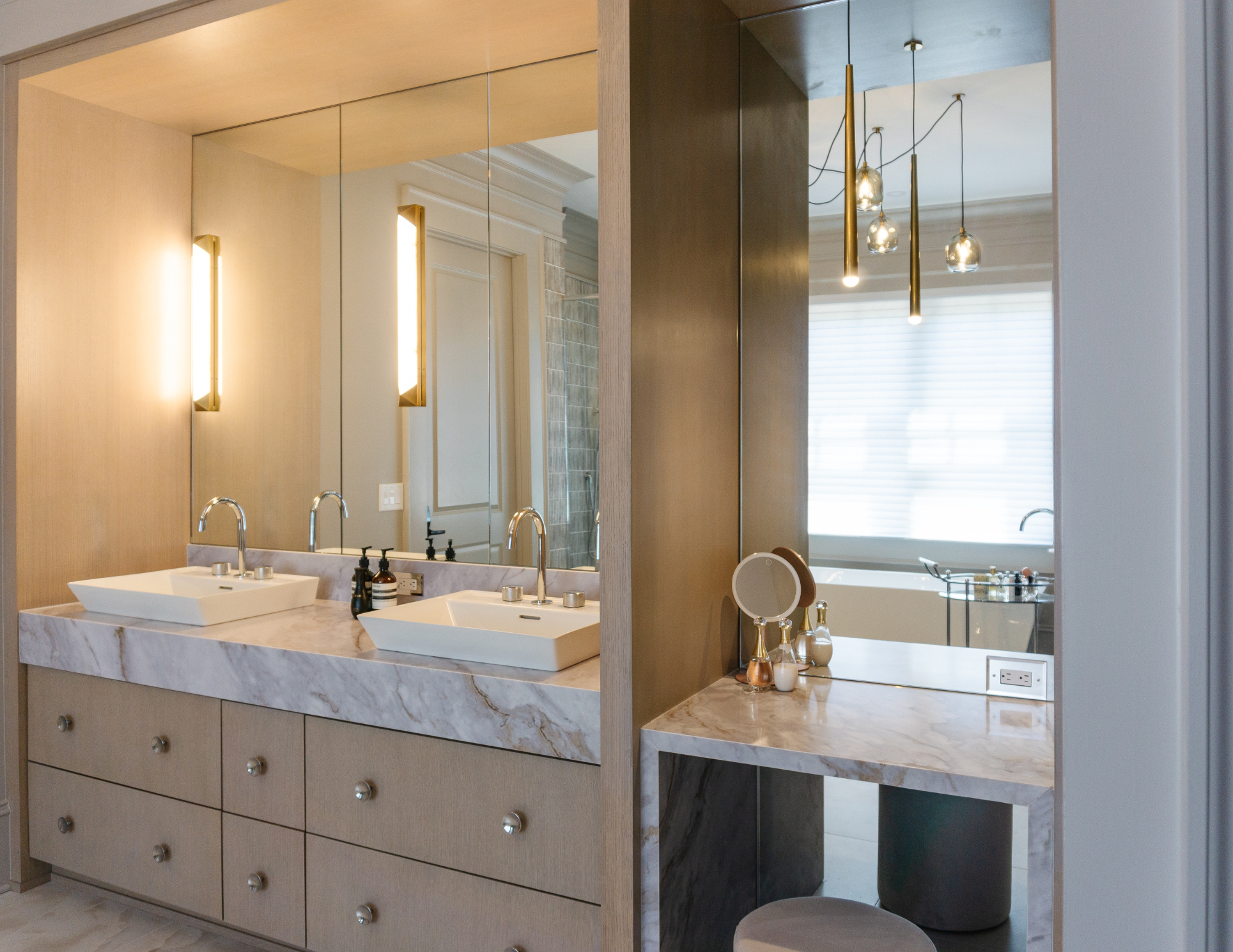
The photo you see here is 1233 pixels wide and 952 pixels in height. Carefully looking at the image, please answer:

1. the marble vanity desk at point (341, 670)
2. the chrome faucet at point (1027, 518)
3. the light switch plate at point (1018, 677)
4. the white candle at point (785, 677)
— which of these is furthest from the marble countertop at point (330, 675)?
the chrome faucet at point (1027, 518)

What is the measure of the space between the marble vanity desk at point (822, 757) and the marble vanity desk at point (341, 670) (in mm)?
193

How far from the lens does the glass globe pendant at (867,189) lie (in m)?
1.96

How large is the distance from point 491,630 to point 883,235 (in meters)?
1.25

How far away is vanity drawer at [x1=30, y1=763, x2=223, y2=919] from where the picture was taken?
2.23 m

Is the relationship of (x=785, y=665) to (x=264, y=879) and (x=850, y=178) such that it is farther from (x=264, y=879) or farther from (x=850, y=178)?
(x=264, y=879)

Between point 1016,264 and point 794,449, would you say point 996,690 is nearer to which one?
point 794,449

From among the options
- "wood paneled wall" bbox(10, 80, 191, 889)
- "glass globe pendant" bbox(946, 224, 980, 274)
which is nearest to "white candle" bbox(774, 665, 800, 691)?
"glass globe pendant" bbox(946, 224, 980, 274)

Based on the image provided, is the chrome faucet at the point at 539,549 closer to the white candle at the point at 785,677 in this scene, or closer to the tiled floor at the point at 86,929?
the white candle at the point at 785,677

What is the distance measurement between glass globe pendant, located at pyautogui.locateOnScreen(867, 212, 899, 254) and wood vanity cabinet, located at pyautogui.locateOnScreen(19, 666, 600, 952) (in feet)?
4.29

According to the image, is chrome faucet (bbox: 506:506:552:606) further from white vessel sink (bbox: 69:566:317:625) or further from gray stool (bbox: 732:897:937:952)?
gray stool (bbox: 732:897:937:952)

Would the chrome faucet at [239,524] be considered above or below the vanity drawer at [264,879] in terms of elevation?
above

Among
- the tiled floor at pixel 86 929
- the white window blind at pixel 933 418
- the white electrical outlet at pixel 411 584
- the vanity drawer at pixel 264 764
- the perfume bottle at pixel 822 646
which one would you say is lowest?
the tiled floor at pixel 86 929

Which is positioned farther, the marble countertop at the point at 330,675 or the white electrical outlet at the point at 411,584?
the white electrical outlet at the point at 411,584

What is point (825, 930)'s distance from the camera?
1518 millimetres
